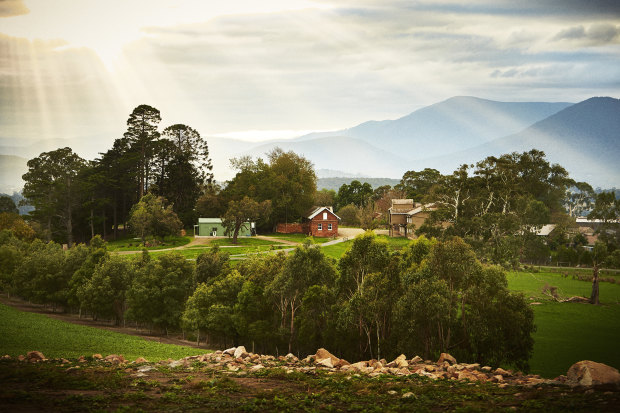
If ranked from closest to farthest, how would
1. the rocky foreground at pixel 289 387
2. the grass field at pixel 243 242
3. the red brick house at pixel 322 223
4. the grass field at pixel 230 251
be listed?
the rocky foreground at pixel 289 387
the grass field at pixel 230 251
the grass field at pixel 243 242
the red brick house at pixel 322 223

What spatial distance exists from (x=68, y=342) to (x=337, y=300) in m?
14.2

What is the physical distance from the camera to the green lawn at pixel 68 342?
19.8 metres

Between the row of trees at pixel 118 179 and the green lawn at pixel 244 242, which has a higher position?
the row of trees at pixel 118 179

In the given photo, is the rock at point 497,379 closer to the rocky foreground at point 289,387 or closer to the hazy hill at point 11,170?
the rocky foreground at point 289,387

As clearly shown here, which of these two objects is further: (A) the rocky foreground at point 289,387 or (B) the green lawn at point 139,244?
(B) the green lawn at point 139,244

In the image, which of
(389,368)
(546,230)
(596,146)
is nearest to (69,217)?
(389,368)

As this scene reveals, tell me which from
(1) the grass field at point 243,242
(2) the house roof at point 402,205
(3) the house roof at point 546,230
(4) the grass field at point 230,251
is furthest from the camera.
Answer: (2) the house roof at point 402,205

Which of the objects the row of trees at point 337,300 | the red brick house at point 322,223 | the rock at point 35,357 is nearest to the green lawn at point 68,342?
the rock at point 35,357

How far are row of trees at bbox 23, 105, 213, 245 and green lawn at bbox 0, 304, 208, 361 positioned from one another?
3104 centimetres

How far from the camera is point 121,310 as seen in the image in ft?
104

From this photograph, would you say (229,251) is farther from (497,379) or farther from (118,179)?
(497,379)

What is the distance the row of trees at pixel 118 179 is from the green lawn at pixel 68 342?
31.0m

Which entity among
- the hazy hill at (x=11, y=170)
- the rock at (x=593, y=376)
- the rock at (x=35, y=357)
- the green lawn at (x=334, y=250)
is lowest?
the rock at (x=35, y=357)

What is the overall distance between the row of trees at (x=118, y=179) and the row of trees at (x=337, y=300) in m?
25.9
